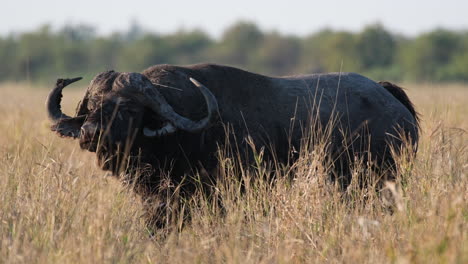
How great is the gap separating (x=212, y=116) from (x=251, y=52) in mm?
62292

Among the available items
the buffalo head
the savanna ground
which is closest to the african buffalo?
the buffalo head

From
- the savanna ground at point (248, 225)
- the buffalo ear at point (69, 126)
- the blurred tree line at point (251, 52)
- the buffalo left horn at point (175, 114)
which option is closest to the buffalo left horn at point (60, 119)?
the buffalo ear at point (69, 126)

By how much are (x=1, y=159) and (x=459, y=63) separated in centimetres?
4627

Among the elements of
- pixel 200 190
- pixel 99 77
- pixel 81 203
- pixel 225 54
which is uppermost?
pixel 99 77

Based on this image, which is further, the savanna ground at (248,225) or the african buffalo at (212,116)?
the african buffalo at (212,116)

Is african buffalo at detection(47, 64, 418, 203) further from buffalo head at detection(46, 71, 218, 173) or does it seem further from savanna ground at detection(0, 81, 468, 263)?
savanna ground at detection(0, 81, 468, 263)

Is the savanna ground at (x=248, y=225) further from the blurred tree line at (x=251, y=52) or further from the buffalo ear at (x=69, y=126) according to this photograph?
the blurred tree line at (x=251, y=52)

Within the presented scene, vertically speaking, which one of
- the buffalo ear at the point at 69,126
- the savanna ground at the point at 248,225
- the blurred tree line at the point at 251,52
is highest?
the buffalo ear at the point at 69,126

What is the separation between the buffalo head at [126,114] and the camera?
542 centimetres

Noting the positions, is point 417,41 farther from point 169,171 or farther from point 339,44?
point 169,171

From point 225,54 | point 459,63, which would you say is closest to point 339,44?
point 459,63

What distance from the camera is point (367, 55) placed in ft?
156

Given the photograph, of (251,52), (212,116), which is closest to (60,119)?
(212,116)

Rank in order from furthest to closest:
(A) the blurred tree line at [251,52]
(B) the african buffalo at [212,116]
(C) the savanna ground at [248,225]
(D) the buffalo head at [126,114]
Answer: (A) the blurred tree line at [251,52], (B) the african buffalo at [212,116], (D) the buffalo head at [126,114], (C) the savanna ground at [248,225]
